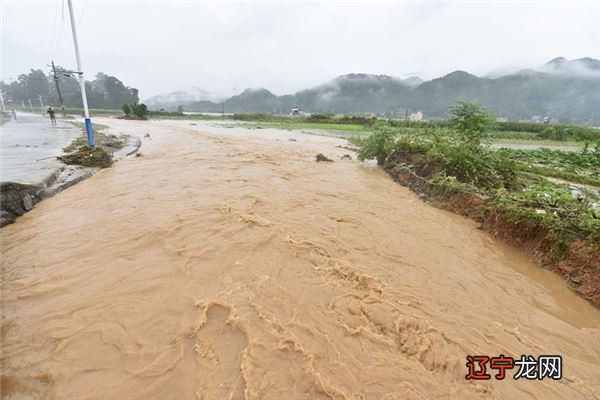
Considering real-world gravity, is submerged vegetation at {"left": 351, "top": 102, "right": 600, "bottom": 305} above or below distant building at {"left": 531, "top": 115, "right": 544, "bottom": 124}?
below

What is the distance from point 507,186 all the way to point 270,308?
6.94 m

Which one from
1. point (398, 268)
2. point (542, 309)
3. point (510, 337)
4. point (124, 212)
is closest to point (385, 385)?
point (510, 337)

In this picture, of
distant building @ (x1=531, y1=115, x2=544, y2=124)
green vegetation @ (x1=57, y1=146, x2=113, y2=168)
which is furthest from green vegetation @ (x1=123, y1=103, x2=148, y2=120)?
distant building @ (x1=531, y1=115, x2=544, y2=124)

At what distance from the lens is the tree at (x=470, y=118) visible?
9.31 meters

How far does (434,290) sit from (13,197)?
306 inches

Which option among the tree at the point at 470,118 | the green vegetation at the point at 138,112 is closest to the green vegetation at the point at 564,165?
the tree at the point at 470,118

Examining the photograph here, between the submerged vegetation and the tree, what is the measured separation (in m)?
0.03

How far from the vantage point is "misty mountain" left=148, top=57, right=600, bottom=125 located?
8169 cm

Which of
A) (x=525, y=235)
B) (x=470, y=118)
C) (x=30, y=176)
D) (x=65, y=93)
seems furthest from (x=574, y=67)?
(x=65, y=93)

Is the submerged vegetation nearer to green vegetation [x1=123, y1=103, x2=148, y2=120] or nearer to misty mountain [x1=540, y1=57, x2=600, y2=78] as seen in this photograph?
green vegetation [x1=123, y1=103, x2=148, y2=120]

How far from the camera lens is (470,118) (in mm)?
9484

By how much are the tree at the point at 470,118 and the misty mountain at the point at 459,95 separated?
7051 centimetres

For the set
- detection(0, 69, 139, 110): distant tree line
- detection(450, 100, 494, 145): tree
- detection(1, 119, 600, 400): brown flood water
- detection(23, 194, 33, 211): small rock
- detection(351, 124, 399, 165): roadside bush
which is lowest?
detection(1, 119, 600, 400): brown flood water

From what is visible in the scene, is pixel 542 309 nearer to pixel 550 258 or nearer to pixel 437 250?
pixel 550 258
